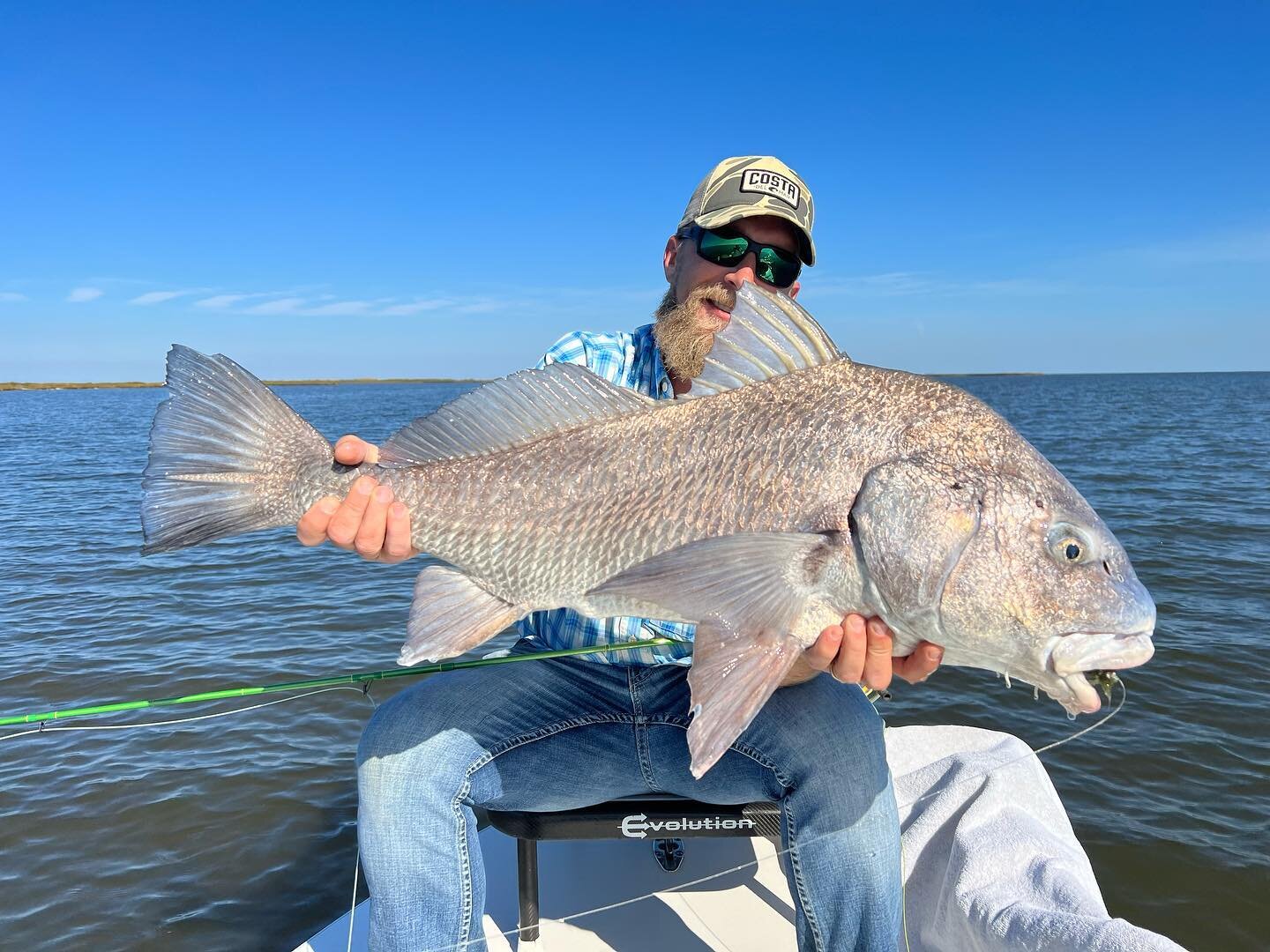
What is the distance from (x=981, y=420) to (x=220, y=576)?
37.8 ft

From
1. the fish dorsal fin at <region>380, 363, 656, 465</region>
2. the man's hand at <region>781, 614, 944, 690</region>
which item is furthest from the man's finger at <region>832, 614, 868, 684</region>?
the fish dorsal fin at <region>380, 363, 656, 465</region>

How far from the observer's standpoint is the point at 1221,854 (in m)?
5.30

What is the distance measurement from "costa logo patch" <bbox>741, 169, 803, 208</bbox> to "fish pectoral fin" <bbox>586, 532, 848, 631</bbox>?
6.17 feet

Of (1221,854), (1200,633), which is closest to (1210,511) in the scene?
(1200,633)

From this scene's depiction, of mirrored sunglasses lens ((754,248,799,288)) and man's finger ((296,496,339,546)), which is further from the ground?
mirrored sunglasses lens ((754,248,799,288))

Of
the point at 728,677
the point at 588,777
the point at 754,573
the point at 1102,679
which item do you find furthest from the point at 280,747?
the point at 1102,679

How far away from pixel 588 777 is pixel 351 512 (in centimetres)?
116

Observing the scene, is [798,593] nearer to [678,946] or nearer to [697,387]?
[697,387]

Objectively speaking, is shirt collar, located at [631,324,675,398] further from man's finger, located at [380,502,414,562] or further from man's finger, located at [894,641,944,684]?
man's finger, located at [894,641,944,684]

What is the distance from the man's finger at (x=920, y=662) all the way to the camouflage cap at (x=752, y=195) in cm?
194

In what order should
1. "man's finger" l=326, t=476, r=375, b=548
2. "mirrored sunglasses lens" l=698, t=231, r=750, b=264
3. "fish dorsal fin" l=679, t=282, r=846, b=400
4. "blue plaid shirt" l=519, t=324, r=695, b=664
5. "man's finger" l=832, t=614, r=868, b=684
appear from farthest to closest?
"mirrored sunglasses lens" l=698, t=231, r=750, b=264 < "blue plaid shirt" l=519, t=324, r=695, b=664 < "man's finger" l=326, t=476, r=375, b=548 < "fish dorsal fin" l=679, t=282, r=846, b=400 < "man's finger" l=832, t=614, r=868, b=684

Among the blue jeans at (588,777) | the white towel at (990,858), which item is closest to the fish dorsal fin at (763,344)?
the blue jeans at (588,777)

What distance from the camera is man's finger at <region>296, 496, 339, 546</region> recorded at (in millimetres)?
2613

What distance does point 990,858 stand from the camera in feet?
10.4
